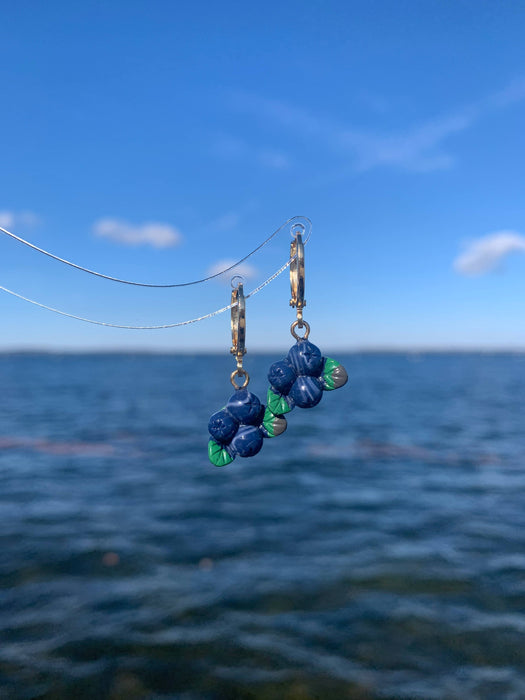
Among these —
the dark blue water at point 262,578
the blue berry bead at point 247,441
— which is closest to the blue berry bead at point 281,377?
the blue berry bead at point 247,441

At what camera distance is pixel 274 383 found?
4.77 m

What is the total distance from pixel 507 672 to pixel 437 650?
1207 millimetres

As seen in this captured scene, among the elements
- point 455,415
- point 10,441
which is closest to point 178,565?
point 10,441

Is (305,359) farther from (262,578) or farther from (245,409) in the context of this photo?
(262,578)

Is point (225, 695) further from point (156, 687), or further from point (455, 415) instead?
point (455, 415)

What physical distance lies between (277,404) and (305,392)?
27 centimetres

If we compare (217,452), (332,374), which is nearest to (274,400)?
(332,374)

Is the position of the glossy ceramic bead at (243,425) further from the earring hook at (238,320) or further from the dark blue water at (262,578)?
the dark blue water at (262,578)

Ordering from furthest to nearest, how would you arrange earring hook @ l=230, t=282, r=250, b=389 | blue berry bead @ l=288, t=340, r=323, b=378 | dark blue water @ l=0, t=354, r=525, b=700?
dark blue water @ l=0, t=354, r=525, b=700, blue berry bead @ l=288, t=340, r=323, b=378, earring hook @ l=230, t=282, r=250, b=389

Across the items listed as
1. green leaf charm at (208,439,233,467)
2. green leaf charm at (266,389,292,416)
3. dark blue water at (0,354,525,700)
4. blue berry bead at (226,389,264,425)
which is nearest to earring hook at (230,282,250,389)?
blue berry bead at (226,389,264,425)

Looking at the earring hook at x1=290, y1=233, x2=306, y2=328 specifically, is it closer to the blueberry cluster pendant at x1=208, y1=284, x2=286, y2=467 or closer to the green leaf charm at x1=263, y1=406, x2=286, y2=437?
the blueberry cluster pendant at x1=208, y1=284, x2=286, y2=467

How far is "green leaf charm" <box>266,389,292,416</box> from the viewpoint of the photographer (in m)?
4.82

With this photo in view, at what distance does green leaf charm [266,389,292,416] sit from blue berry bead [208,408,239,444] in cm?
34

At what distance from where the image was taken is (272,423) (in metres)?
Answer: 4.86
